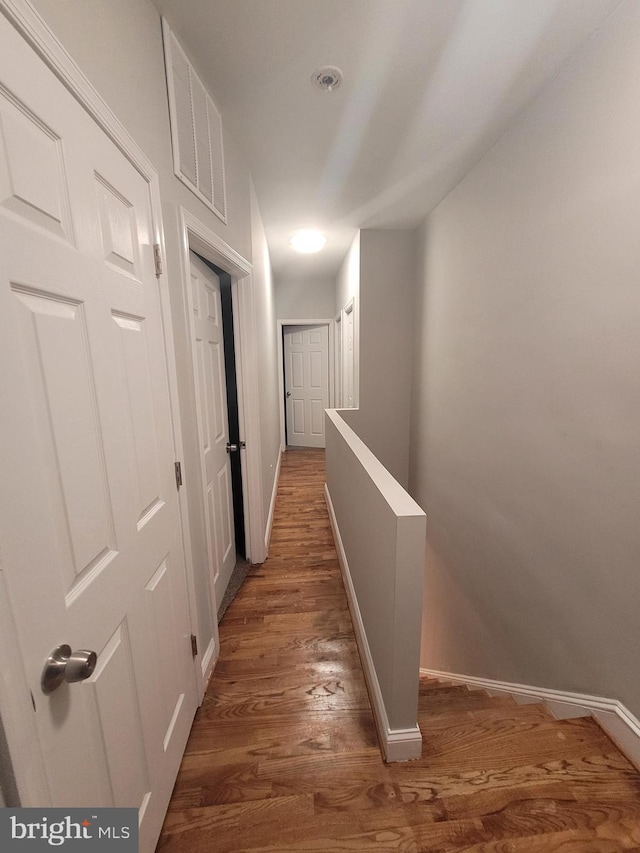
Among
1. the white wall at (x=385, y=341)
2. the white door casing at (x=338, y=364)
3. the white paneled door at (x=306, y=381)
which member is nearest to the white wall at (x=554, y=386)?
the white wall at (x=385, y=341)

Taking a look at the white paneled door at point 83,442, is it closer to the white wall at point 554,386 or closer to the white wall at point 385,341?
the white wall at point 554,386

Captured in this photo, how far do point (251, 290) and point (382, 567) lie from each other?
5.82 feet

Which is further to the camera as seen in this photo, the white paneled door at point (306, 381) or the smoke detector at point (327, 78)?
the white paneled door at point (306, 381)

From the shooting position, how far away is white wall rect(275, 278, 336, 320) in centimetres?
509

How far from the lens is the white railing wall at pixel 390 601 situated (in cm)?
103

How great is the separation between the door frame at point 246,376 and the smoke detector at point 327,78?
770 millimetres

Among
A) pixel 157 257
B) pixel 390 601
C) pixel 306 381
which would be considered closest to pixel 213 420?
pixel 157 257

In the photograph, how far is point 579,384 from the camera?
4.59ft

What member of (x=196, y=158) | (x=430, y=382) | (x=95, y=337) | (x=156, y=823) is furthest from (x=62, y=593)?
(x=430, y=382)

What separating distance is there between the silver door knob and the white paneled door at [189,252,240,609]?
2.94ft

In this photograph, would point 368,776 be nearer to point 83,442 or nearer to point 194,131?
point 83,442

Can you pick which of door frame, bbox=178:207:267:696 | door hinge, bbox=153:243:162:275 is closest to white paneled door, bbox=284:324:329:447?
door frame, bbox=178:207:267:696

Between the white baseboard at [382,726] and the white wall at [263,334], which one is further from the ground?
the white wall at [263,334]

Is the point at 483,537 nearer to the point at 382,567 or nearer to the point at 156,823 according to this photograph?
the point at 382,567
